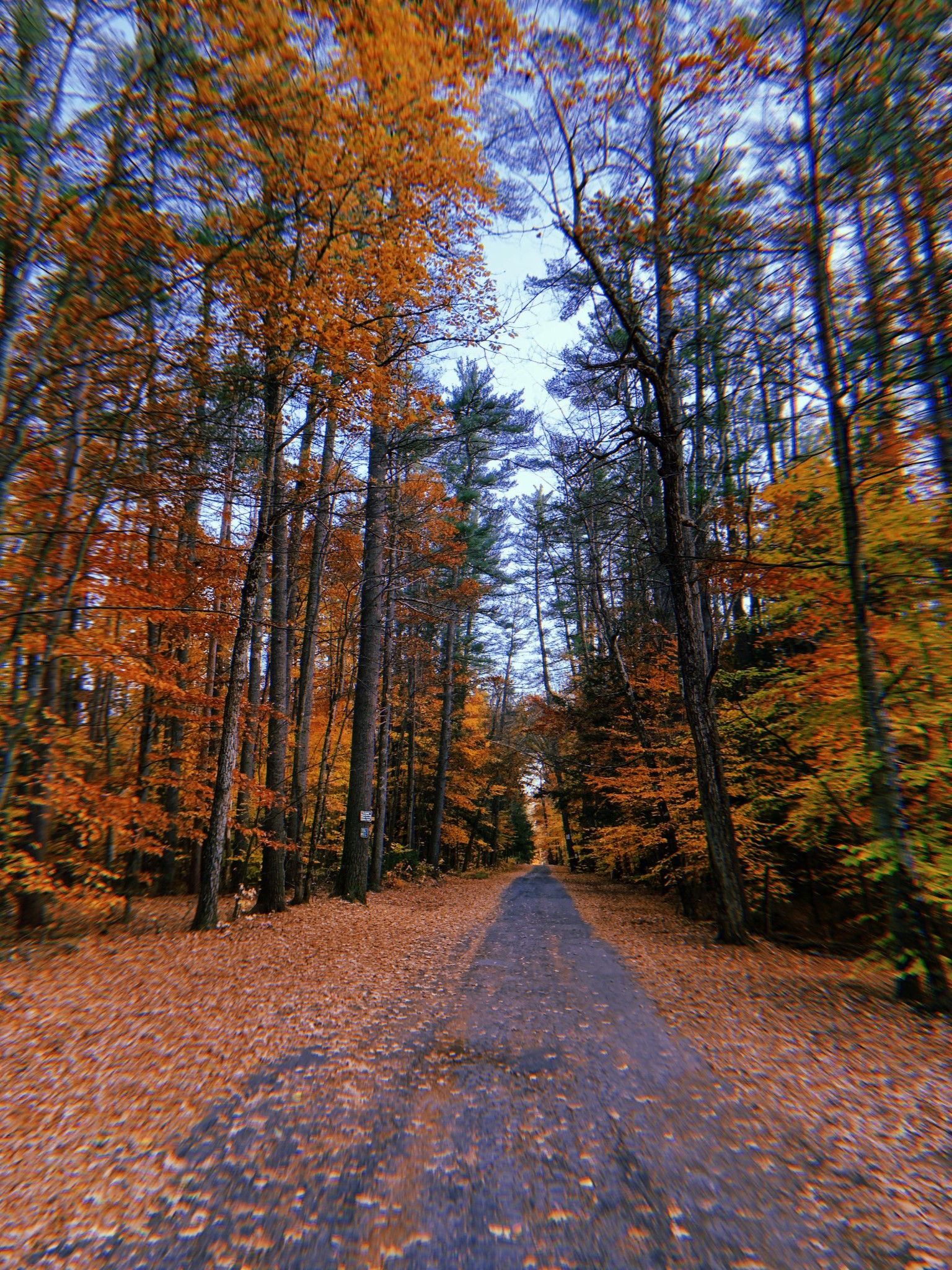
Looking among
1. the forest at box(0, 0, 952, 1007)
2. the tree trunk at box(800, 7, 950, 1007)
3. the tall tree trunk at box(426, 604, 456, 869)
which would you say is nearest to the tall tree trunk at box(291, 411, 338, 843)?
the forest at box(0, 0, 952, 1007)

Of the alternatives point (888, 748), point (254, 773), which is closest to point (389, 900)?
point (254, 773)

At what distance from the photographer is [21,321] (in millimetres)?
5078

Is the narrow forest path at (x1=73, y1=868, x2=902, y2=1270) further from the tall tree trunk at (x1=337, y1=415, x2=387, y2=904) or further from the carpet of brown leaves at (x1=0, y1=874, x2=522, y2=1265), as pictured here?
the tall tree trunk at (x1=337, y1=415, x2=387, y2=904)

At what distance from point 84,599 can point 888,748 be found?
32.0 feet

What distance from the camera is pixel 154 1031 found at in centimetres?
466

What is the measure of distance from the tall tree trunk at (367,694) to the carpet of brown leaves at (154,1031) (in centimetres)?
254

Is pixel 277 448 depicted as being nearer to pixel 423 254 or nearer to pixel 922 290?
pixel 423 254

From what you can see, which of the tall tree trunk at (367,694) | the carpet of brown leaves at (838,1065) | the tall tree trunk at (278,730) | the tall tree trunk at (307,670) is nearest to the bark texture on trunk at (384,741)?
the tall tree trunk at (367,694)

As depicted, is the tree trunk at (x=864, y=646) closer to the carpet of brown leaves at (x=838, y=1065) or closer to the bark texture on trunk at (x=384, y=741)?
the carpet of brown leaves at (x=838, y=1065)

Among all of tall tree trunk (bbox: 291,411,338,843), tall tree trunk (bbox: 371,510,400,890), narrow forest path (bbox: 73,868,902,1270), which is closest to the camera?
narrow forest path (bbox: 73,868,902,1270)

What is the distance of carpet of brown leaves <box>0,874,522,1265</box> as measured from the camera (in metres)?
2.75

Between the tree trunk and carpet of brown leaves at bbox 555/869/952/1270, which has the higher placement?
the tree trunk

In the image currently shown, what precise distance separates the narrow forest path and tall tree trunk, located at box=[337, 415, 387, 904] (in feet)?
25.0

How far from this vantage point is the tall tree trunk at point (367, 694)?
467 inches
